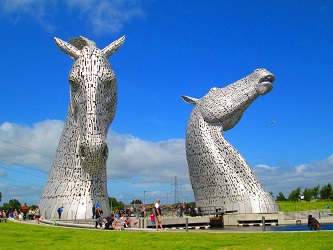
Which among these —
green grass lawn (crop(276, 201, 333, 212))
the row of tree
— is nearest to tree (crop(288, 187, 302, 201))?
the row of tree

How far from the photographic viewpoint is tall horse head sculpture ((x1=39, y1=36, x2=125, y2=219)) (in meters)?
18.1

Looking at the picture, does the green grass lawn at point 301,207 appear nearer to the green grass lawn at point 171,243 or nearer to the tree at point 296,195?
the tree at point 296,195

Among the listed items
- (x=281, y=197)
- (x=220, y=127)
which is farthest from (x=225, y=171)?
(x=281, y=197)

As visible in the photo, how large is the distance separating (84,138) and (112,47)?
515cm

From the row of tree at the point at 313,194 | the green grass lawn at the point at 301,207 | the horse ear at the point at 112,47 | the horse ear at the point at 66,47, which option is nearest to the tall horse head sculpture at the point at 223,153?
the horse ear at the point at 112,47

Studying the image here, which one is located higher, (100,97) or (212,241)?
(100,97)

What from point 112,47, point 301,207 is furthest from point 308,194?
point 112,47

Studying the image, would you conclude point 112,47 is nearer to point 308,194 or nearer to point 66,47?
point 66,47

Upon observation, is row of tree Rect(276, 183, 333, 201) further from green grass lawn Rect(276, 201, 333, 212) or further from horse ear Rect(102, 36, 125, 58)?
horse ear Rect(102, 36, 125, 58)

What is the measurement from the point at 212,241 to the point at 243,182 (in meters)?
16.3

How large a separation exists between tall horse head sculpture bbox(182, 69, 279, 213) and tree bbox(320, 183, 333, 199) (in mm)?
40765

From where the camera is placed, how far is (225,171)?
84.0 ft

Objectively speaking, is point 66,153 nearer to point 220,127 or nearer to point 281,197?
point 220,127

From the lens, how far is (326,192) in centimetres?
6312
